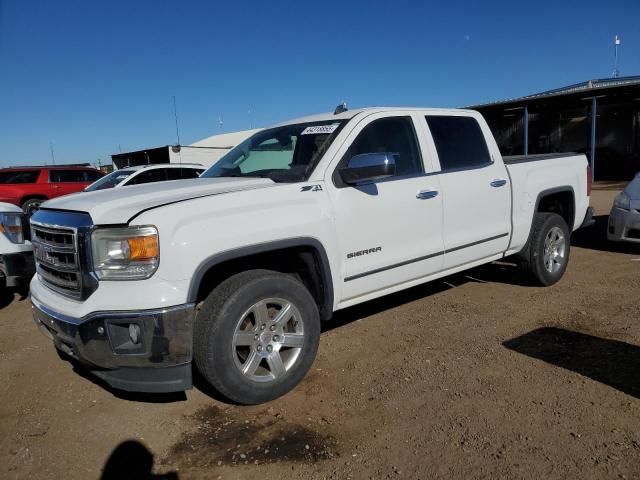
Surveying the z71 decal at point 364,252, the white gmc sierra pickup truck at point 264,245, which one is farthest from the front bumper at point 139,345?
the z71 decal at point 364,252

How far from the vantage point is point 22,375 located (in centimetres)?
404

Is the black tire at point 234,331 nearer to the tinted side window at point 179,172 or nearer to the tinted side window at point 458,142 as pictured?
the tinted side window at point 458,142

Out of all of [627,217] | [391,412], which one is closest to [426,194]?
[391,412]

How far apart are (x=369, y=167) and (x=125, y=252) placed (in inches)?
65.4

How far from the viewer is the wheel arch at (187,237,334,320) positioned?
10.0 ft

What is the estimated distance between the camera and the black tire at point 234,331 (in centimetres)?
302

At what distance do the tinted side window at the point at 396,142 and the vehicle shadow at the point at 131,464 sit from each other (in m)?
2.50

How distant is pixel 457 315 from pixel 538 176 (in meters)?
1.76

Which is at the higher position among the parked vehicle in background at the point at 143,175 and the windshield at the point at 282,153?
the windshield at the point at 282,153

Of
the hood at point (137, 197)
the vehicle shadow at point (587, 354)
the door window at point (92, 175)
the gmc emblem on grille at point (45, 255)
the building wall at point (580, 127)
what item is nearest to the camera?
the hood at point (137, 197)

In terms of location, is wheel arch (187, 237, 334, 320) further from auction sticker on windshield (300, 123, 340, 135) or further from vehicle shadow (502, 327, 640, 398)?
vehicle shadow (502, 327, 640, 398)

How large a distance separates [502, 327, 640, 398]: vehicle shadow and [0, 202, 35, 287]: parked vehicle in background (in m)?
4.52

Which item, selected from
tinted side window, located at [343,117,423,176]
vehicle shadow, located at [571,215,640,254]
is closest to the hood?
tinted side window, located at [343,117,423,176]

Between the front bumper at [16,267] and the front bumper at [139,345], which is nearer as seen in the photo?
the front bumper at [139,345]
